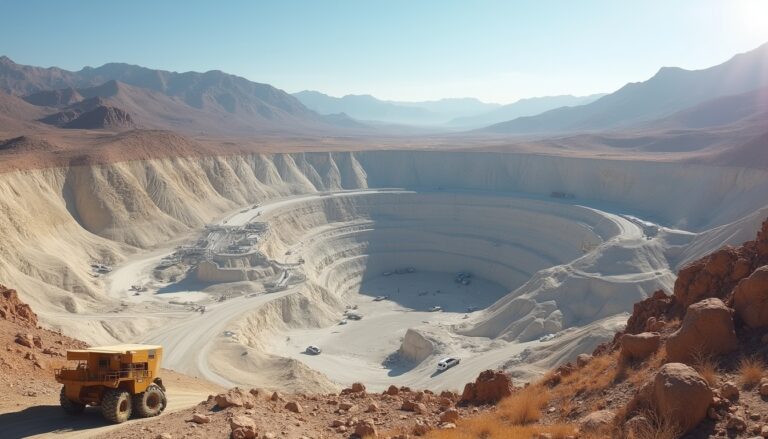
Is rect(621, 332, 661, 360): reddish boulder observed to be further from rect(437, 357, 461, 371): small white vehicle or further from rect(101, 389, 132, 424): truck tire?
rect(437, 357, 461, 371): small white vehicle

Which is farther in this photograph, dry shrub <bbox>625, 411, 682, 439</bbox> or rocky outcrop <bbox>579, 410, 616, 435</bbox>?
rocky outcrop <bbox>579, 410, 616, 435</bbox>

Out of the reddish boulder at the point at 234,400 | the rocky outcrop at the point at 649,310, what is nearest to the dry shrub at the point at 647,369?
the rocky outcrop at the point at 649,310

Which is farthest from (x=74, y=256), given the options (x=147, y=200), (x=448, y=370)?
(x=448, y=370)

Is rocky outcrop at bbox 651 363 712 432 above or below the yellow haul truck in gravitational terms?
above

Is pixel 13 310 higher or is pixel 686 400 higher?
pixel 686 400

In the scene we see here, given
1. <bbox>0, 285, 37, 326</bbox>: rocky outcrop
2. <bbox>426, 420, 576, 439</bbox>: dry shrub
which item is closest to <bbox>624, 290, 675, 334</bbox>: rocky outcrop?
<bbox>426, 420, 576, 439</bbox>: dry shrub

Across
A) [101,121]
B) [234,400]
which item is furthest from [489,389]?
[101,121]

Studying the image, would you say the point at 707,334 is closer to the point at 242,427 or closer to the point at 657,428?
the point at 657,428
